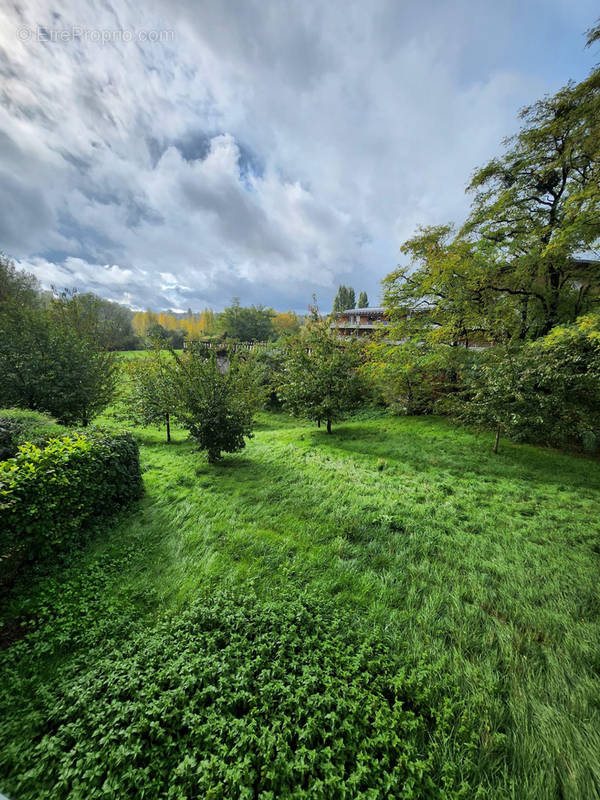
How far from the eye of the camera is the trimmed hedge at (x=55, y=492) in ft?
10.5

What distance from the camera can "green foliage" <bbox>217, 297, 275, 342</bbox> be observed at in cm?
3907

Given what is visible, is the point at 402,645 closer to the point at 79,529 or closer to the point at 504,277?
the point at 79,529

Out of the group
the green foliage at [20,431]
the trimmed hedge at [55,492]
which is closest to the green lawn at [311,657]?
the trimmed hedge at [55,492]

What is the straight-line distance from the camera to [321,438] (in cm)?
1104

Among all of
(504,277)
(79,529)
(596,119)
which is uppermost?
(596,119)

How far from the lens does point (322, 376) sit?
11.2m

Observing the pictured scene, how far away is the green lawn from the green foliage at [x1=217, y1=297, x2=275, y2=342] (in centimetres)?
3606

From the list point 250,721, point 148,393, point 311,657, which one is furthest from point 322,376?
point 250,721

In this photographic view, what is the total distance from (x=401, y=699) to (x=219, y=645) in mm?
1696

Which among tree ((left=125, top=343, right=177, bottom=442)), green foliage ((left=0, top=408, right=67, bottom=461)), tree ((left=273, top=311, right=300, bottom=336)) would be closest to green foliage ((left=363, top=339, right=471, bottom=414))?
tree ((left=125, top=343, right=177, bottom=442))

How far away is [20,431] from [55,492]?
3.41 meters

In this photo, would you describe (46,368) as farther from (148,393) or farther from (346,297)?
(346,297)

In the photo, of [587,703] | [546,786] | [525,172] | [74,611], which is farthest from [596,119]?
[74,611]

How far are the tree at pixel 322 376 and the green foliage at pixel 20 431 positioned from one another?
792cm
